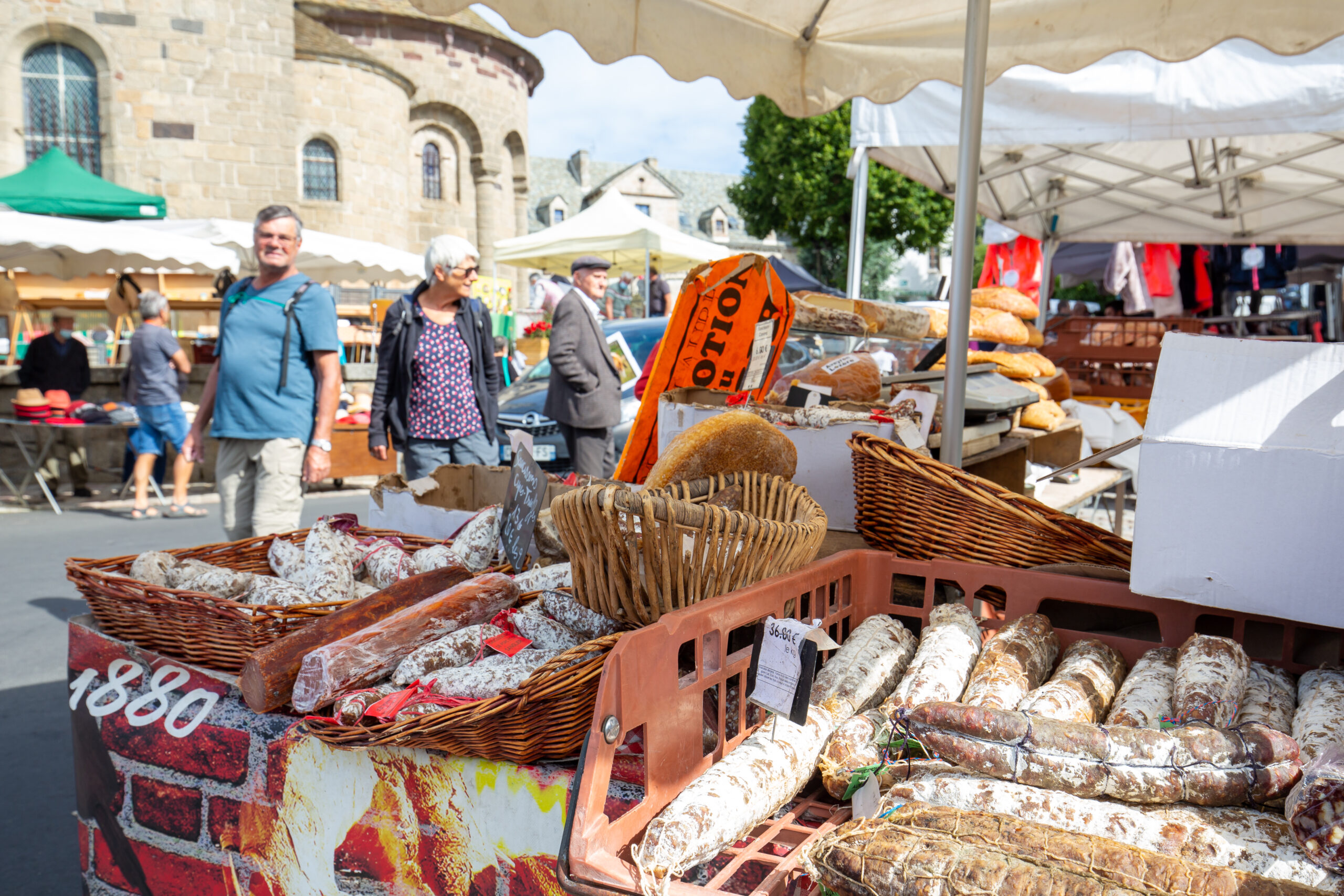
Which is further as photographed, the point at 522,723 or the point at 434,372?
the point at 434,372

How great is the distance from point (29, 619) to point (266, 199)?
51.3 feet

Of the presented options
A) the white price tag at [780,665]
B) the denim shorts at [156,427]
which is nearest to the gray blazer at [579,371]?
Result: the white price tag at [780,665]

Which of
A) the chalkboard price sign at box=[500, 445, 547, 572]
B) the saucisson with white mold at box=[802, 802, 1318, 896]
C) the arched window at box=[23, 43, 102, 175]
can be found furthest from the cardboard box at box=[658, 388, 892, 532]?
the arched window at box=[23, 43, 102, 175]

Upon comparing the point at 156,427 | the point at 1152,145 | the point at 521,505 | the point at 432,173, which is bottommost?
the point at 156,427

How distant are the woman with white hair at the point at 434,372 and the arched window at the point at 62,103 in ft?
60.2

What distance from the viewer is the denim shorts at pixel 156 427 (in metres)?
7.31

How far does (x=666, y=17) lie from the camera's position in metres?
2.79

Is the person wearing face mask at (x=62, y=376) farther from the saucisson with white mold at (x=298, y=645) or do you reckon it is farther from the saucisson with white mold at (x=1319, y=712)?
the saucisson with white mold at (x=1319, y=712)

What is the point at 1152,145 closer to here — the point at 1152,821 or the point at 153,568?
the point at 1152,821

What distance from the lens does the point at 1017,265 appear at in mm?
7820

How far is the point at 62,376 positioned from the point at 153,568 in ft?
26.4

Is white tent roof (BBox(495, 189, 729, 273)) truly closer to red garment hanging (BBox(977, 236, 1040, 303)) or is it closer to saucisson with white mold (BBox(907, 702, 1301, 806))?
red garment hanging (BBox(977, 236, 1040, 303))

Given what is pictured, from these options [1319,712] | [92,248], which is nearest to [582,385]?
[1319,712]

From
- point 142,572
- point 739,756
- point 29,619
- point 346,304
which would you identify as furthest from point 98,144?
point 739,756
